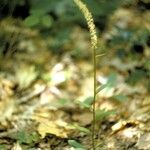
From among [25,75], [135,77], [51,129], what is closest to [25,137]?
[51,129]

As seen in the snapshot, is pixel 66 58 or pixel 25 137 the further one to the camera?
pixel 66 58

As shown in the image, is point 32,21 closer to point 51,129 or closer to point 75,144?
point 51,129

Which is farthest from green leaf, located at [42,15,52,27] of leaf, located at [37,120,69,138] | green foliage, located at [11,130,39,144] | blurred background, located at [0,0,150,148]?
green foliage, located at [11,130,39,144]

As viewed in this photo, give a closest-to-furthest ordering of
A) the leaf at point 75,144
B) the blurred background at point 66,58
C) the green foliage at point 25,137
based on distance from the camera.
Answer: the leaf at point 75,144 < the green foliage at point 25,137 < the blurred background at point 66,58

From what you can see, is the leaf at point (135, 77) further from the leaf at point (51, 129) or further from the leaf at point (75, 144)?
the leaf at point (75, 144)

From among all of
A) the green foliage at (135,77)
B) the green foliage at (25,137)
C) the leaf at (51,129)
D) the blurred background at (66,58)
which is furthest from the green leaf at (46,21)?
the green foliage at (25,137)

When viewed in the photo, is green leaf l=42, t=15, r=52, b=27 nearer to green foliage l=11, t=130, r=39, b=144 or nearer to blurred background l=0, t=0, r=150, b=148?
blurred background l=0, t=0, r=150, b=148

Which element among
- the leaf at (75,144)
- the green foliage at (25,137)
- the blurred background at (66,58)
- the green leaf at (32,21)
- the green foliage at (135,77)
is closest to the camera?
the leaf at (75,144)

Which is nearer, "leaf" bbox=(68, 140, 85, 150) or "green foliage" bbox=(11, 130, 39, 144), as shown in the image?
"leaf" bbox=(68, 140, 85, 150)
